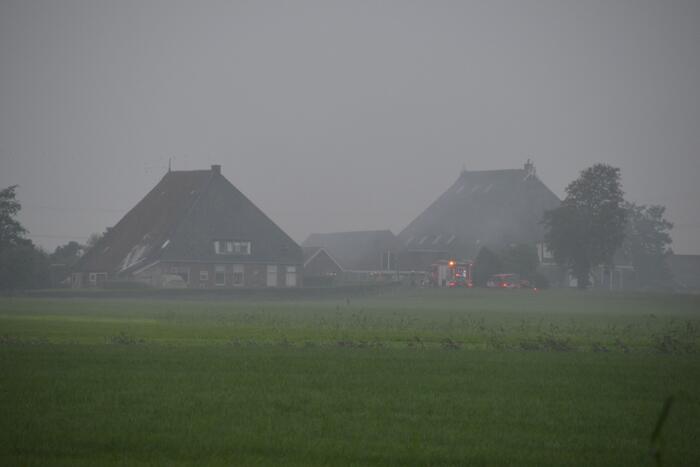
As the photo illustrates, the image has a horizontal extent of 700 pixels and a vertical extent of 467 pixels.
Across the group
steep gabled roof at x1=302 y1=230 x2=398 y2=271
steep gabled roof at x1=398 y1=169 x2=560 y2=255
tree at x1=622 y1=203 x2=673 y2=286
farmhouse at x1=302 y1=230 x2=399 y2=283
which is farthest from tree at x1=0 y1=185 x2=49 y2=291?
tree at x1=622 y1=203 x2=673 y2=286

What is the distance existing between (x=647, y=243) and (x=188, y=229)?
2858 inches

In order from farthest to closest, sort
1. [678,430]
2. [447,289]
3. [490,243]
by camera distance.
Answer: [490,243] → [447,289] → [678,430]

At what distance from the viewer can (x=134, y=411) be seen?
14.9 m

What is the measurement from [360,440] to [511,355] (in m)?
13.1

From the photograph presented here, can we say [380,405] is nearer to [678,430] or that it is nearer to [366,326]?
[678,430]

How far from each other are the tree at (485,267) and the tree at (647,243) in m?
36.5

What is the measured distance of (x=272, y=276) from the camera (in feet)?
325

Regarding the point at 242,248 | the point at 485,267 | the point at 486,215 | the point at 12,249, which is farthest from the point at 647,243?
the point at 12,249

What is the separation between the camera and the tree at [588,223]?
9769 cm

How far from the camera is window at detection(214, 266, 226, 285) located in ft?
309

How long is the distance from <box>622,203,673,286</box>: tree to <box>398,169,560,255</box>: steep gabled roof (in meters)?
15.8

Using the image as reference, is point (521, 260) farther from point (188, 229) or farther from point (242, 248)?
point (188, 229)

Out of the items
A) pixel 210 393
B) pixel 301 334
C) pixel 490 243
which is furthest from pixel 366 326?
pixel 490 243

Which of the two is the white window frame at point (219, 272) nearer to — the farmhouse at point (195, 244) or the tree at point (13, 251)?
the farmhouse at point (195, 244)
